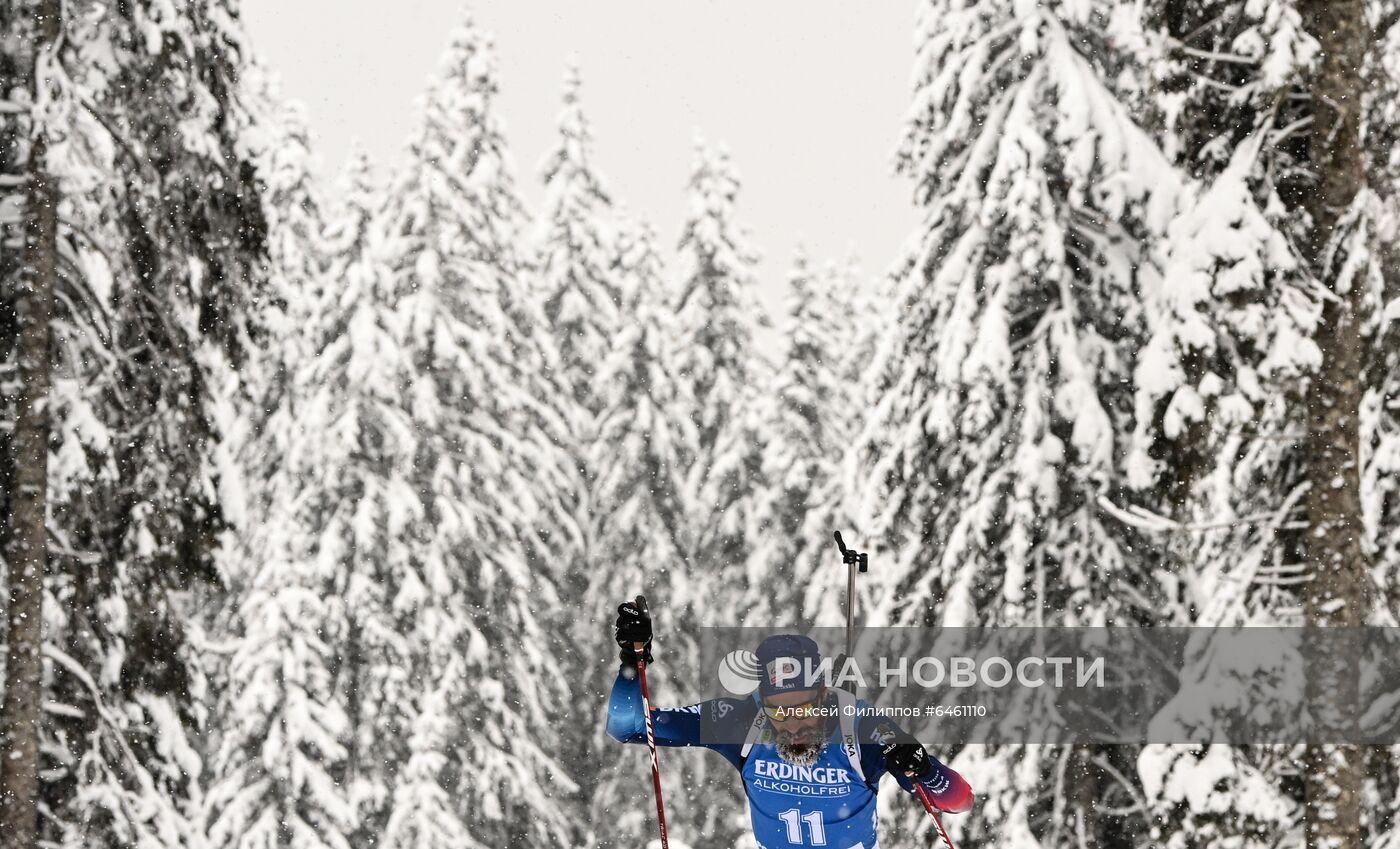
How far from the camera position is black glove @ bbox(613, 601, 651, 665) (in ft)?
24.8

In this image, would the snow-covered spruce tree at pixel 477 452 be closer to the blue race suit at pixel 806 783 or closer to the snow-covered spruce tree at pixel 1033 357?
the snow-covered spruce tree at pixel 1033 357

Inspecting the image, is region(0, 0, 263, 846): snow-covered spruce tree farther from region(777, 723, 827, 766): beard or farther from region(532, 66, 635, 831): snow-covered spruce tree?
region(532, 66, 635, 831): snow-covered spruce tree

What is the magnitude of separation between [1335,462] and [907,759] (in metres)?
4.32

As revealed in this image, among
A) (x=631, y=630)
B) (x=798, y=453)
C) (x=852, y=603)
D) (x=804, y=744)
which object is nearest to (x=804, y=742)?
(x=804, y=744)

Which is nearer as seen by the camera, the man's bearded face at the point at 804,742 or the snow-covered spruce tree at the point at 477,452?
the man's bearded face at the point at 804,742

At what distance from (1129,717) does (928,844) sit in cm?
258

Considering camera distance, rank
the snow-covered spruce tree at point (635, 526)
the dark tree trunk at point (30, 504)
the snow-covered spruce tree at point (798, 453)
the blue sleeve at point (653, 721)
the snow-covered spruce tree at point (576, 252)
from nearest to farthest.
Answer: the blue sleeve at point (653, 721) → the dark tree trunk at point (30, 504) → the snow-covered spruce tree at point (635, 526) → the snow-covered spruce tree at point (798, 453) → the snow-covered spruce tree at point (576, 252)

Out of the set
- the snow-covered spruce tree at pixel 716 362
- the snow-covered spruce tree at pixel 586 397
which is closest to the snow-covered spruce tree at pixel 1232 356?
the snow-covered spruce tree at pixel 586 397

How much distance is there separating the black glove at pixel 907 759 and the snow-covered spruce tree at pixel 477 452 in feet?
51.4

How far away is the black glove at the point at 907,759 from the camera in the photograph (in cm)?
723

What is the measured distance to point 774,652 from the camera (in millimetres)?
7492

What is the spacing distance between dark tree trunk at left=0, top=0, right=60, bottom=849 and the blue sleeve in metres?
4.99

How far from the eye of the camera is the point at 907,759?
7242mm

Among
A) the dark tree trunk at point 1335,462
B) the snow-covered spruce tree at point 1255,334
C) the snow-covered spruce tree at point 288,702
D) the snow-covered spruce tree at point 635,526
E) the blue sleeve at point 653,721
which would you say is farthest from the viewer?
the snow-covered spruce tree at point 635,526
